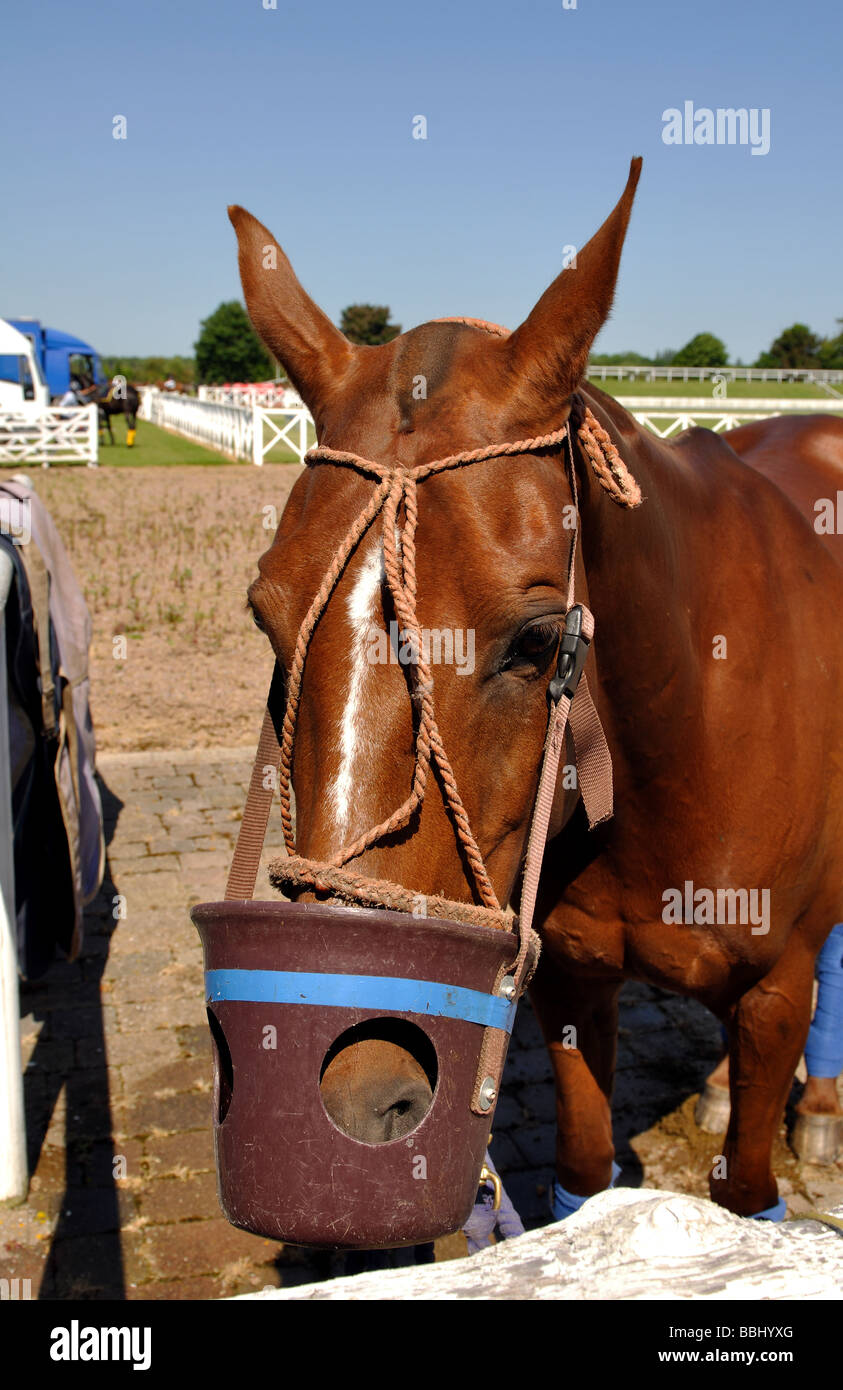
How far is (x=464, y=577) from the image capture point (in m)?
1.64

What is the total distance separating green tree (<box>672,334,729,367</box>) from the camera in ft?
242

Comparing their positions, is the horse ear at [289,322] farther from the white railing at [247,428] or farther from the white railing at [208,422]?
the white railing at [208,422]

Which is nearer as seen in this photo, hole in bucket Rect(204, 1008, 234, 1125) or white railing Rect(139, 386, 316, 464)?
hole in bucket Rect(204, 1008, 234, 1125)

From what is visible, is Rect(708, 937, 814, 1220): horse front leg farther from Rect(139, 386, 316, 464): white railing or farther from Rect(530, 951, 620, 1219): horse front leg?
Rect(139, 386, 316, 464): white railing

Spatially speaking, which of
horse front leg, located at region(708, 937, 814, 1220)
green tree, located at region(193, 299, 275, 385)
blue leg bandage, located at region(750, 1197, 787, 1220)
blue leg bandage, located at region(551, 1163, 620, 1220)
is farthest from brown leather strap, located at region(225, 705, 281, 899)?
green tree, located at region(193, 299, 275, 385)

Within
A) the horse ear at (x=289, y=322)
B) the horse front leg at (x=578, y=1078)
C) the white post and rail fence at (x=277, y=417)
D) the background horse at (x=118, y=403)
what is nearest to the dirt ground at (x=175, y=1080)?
the horse ear at (x=289, y=322)

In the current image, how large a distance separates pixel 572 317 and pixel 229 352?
9162 centimetres

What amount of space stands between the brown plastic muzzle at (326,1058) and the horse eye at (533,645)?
Answer: 46 cm

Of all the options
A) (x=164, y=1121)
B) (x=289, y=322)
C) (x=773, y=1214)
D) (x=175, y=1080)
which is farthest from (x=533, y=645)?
(x=175, y=1080)

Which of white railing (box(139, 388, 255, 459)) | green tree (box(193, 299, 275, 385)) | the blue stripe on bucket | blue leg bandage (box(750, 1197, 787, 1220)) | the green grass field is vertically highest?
green tree (box(193, 299, 275, 385))

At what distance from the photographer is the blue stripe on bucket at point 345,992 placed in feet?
4.67

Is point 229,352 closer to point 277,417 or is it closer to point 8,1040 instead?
point 277,417

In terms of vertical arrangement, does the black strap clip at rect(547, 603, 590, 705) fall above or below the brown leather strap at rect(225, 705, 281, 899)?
above
